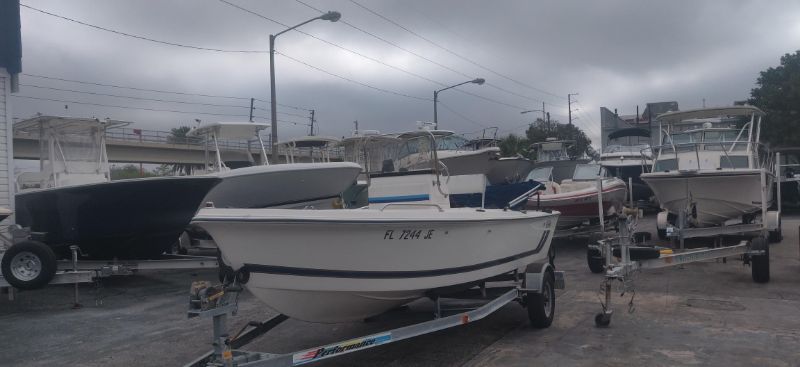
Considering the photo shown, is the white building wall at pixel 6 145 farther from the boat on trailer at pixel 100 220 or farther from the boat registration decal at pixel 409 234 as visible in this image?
the boat registration decal at pixel 409 234

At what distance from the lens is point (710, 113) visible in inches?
468

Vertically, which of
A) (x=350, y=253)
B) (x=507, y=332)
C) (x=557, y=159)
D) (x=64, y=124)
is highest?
(x=64, y=124)

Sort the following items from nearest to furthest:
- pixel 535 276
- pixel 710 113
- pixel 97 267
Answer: pixel 535 276 → pixel 97 267 → pixel 710 113

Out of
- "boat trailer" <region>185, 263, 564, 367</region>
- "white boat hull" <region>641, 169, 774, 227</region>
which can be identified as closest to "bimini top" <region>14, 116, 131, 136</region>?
"boat trailer" <region>185, 263, 564, 367</region>

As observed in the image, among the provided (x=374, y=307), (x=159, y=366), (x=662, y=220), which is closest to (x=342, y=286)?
(x=374, y=307)

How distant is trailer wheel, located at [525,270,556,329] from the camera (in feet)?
20.3

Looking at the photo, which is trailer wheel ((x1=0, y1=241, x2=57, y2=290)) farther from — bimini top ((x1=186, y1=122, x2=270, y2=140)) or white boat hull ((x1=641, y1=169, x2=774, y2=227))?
white boat hull ((x1=641, y1=169, x2=774, y2=227))

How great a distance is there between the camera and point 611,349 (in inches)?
220

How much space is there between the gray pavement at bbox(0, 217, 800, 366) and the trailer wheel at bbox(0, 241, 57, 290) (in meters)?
0.42

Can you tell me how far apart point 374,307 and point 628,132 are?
15661 mm

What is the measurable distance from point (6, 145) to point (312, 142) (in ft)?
19.0

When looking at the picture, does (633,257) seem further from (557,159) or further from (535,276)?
(557,159)

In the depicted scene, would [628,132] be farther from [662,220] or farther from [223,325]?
[223,325]

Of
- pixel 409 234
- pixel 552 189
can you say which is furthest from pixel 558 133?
pixel 409 234
